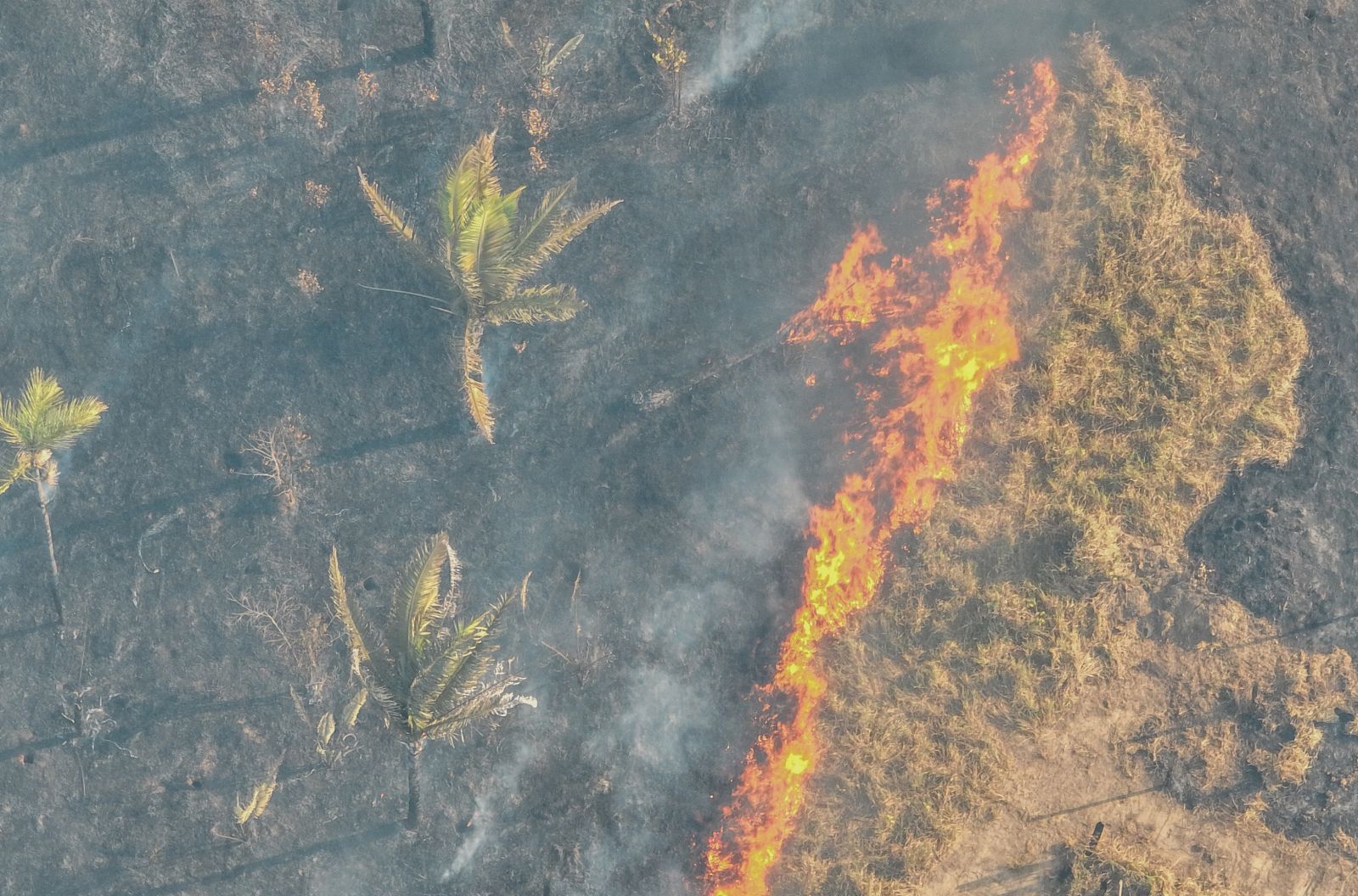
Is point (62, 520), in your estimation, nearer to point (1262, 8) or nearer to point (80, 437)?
point (80, 437)

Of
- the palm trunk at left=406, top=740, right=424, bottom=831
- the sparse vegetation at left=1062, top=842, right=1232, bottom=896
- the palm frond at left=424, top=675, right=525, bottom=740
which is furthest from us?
the sparse vegetation at left=1062, top=842, right=1232, bottom=896

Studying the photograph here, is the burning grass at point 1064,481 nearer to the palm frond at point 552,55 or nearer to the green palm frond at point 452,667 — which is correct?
the green palm frond at point 452,667

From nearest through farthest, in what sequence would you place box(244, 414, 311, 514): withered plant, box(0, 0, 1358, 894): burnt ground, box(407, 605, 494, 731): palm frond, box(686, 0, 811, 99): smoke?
box(407, 605, 494, 731): palm frond, box(0, 0, 1358, 894): burnt ground, box(244, 414, 311, 514): withered plant, box(686, 0, 811, 99): smoke

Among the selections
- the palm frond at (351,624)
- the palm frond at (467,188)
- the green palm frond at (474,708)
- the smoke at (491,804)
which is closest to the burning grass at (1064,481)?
the smoke at (491,804)

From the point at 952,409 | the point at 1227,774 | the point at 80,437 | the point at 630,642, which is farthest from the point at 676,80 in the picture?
the point at 1227,774

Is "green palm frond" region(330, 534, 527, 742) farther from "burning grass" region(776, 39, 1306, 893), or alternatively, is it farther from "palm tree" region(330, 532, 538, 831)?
"burning grass" region(776, 39, 1306, 893)

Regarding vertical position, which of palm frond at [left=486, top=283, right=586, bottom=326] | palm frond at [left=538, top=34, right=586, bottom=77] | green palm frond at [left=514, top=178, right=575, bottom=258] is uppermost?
palm frond at [left=538, top=34, right=586, bottom=77]

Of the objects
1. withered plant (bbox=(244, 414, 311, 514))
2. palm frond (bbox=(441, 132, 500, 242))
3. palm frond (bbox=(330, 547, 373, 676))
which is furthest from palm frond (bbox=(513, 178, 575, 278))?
palm frond (bbox=(330, 547, 373, 676))
